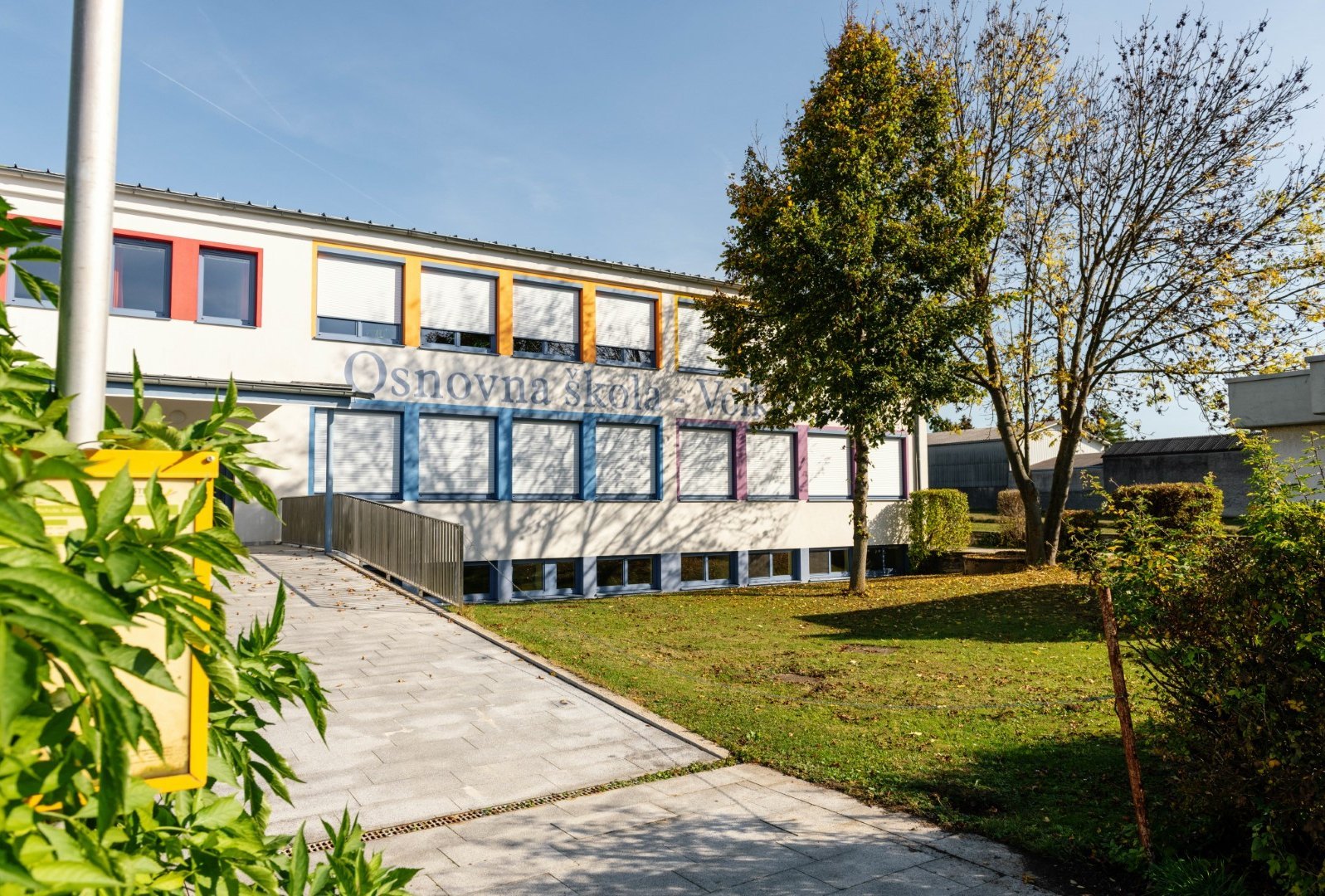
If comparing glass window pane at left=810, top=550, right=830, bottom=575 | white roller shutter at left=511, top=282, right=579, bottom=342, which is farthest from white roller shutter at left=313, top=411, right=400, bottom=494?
glass window pane at left=810, top=550, right=830, bottom=575

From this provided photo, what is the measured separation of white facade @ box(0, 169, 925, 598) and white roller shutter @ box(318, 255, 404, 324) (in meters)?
0.05

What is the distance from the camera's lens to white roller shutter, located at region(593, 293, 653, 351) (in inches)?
906

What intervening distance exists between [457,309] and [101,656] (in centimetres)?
2079

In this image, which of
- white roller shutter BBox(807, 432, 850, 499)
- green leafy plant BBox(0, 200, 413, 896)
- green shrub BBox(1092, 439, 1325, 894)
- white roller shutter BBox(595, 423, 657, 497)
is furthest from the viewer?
A: white roller shutter BBox(807, 432, 850, 499)

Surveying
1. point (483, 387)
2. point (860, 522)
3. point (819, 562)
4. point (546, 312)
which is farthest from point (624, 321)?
point (819, 562)

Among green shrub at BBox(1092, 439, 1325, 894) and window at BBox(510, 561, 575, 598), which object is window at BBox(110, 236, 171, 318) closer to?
window at BBox(510, 561, 575, 598)

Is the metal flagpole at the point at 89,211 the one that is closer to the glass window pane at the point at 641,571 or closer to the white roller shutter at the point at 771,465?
the glass window pane at the point at 641,571

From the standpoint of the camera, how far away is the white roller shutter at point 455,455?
20.0m

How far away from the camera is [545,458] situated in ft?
71.4

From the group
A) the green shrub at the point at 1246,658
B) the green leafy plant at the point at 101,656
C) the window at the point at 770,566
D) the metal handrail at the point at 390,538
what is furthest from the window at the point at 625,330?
the green leafy plant at the point at 101,656

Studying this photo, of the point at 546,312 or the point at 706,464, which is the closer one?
the point at 546,312

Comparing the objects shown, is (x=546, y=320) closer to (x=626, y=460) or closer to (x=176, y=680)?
(x=626, y=460)

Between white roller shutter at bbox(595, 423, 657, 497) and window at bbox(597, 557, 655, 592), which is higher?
white roller shutter at bbox(595, 423, 657, 497)

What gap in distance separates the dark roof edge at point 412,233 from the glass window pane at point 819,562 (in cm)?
895
